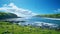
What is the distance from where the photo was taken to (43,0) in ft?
7.14

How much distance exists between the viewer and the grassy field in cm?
206

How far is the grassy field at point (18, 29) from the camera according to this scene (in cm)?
206

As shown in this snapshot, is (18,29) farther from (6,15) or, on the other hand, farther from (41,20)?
(41,20)

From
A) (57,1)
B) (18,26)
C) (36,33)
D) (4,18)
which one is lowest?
(36,33)

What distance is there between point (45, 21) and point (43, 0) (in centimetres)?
35

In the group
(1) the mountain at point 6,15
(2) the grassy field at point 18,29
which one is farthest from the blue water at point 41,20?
(1) the mountain at point 6,15

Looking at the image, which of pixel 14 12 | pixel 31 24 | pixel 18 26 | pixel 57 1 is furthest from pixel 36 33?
pixel 57 1

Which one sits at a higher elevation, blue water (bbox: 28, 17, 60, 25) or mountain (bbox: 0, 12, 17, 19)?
mountain (bbox: 0, 12, 17, 19)

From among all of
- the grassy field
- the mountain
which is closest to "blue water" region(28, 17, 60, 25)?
the grassy field

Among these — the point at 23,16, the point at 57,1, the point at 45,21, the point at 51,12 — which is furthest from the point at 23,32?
the point at 57,1

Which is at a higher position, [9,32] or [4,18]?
[4,18]

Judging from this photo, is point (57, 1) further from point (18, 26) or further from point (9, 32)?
point (9, 32)

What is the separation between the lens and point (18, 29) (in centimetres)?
208

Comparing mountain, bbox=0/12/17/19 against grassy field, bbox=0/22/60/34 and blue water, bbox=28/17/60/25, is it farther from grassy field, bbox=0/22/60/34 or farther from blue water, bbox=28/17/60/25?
blue water, bbox=28/17/60/25
